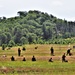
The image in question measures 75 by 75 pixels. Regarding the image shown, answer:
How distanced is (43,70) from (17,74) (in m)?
4.08

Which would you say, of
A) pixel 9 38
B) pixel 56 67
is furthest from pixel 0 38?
pixel 56 67

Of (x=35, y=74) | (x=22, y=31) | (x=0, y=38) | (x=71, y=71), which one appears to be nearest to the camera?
(x=35, y=74)

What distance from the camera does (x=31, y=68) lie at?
3794cm

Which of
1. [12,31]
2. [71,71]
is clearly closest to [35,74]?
[71,71]

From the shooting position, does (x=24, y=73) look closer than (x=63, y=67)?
Yes

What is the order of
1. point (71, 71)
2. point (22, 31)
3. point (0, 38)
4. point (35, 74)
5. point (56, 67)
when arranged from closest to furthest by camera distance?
point (35, 74) → point (71, 71) → point (56, 67) → point (0, 38) → point (22, 31)

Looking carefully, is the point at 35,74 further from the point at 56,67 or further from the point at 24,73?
the point at 56,67

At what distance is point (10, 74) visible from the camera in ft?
109

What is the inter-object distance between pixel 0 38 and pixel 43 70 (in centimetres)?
13284

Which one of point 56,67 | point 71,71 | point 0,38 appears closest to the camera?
point 71,71

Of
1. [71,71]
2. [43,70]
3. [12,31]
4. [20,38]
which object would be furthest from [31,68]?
[12,31]

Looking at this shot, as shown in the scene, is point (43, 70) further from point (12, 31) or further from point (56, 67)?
point (12, 31)

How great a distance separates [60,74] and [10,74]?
13.2 ft

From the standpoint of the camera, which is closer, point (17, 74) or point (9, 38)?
point (17, 74)
